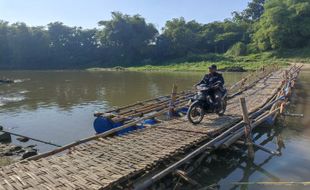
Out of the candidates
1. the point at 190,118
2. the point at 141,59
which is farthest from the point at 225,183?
the point at 141,59

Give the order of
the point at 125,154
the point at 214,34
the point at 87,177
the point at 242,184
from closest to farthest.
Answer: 1. the point at 87,177
2. the point at 125,154
3. the point at 242,184
4. the point at 214,34

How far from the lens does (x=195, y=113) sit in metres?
13.4

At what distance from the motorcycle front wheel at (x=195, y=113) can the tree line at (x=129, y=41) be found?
2613 inches

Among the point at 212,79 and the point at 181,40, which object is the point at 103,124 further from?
the point at 181,40

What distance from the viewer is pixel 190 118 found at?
42.1 feet

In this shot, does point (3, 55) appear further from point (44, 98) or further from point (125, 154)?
point (125, 154)

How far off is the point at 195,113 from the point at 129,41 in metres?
87.3

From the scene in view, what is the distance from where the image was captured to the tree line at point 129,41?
87812mm

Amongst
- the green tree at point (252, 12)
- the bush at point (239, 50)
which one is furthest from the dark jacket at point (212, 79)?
the green tree at point (252, 12)

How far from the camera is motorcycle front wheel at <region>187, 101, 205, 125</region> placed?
1289 centimetres

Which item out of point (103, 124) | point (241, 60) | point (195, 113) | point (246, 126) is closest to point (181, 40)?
point (241, 60)

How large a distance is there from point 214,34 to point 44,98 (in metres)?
68.4

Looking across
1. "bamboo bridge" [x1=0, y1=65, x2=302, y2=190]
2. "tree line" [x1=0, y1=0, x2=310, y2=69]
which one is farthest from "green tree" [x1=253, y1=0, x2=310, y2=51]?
"bamboo bridge" [x1=0, y1=65, x2=302, y2=190]

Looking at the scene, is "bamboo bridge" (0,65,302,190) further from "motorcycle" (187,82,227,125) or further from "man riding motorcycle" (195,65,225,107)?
"man riding motorcycle" (195,65,225,107)
